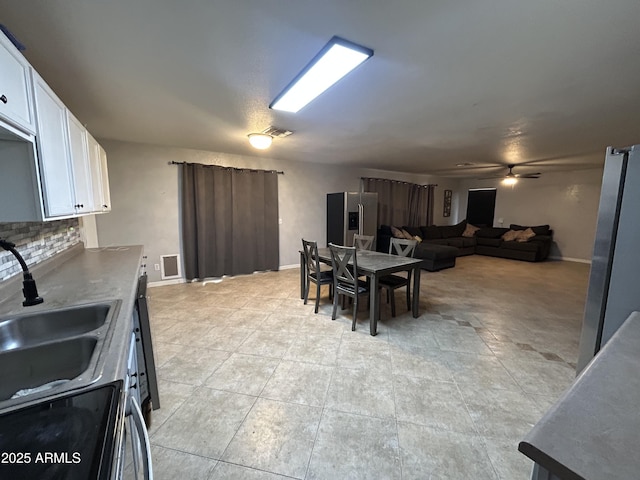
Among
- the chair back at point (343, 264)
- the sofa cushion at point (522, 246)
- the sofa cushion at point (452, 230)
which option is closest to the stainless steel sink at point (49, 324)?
the chair back at point (343, 264)

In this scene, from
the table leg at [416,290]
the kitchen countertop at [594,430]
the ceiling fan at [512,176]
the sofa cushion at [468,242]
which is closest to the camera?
the kitchen countertop at [594,430]

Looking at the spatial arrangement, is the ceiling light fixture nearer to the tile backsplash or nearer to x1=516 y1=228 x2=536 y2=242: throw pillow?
the tile backsplash

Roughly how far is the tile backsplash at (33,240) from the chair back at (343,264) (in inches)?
95.2

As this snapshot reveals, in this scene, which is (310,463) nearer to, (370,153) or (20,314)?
(20,314)

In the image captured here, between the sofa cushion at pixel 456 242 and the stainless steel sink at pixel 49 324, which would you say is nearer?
the stainless steel sink at pixel 49 324

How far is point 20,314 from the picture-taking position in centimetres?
129

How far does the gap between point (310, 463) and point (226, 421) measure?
24.1 inches

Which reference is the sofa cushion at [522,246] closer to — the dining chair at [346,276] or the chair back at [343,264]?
the dining chair at [346,276]

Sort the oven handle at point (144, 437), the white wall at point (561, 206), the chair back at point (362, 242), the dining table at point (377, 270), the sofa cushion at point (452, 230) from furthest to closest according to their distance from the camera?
the sofa cushion at point (452, 230), the white wall at point (561, 206), the chair back at point (362, 242), the dining table at point (377, 270), the oven handle at point (144, 437)

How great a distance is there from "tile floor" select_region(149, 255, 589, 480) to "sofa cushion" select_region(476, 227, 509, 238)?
148 inches

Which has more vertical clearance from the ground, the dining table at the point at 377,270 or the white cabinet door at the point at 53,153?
the white cabinet door at the point at 53,153

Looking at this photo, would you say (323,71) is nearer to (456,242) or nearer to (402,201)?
(402,201)

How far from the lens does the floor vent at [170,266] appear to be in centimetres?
438

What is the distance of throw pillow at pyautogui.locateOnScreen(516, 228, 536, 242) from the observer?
6727mm
